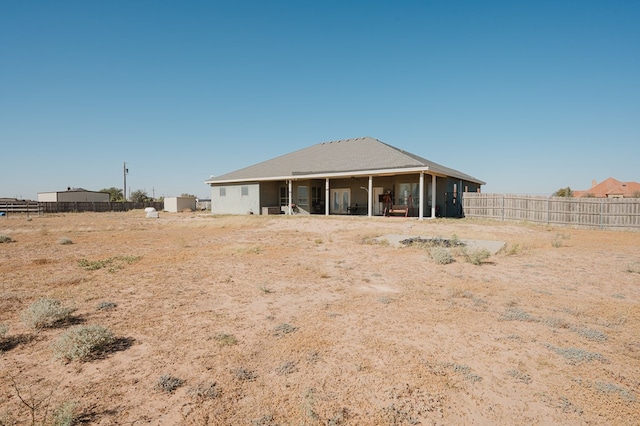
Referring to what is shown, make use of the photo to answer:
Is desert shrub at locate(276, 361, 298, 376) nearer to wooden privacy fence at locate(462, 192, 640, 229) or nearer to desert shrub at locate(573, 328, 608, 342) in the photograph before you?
desert shrub at locate(573, 328, 608, 342)

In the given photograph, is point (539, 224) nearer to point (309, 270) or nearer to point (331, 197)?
point (331, 197)

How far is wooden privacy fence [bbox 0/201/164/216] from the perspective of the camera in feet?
113

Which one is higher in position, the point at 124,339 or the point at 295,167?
the point at 295,167

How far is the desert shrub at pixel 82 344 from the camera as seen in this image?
3539 mm

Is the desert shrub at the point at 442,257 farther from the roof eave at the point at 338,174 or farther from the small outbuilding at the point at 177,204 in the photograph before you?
the small outbuilding at the point at 177,204

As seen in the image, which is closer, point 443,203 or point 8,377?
point 8,377

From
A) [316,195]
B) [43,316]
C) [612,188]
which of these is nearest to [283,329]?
[43,316]

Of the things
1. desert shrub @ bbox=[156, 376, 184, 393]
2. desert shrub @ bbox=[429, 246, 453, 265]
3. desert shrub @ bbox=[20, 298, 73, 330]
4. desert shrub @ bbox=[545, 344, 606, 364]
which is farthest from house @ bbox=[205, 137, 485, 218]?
desert shrub @ bbox=[156, 376, 184, 393]

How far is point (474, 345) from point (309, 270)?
4.55 metres

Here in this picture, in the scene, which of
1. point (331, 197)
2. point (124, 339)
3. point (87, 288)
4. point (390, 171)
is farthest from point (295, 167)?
point (124, 339)

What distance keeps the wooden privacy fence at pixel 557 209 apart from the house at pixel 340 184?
213 cm

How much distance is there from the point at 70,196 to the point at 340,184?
161 ft

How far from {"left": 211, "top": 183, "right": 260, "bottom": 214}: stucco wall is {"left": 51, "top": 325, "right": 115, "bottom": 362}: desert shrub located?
23.2 m

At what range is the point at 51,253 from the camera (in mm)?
10344
